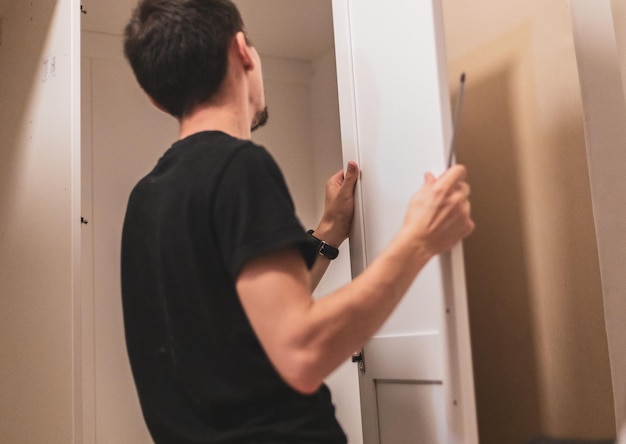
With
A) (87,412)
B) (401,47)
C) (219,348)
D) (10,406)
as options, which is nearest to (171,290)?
(219,348)

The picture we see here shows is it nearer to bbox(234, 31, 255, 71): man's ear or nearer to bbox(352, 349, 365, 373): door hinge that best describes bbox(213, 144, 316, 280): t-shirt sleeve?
bbox(234, 31, 255, 71): man's ear

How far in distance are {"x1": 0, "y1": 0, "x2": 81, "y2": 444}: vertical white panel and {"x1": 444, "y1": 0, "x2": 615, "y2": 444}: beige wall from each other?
89 cm

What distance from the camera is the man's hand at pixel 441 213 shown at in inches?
39.3

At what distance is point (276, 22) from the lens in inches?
99.5

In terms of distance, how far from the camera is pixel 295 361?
87 centimetres

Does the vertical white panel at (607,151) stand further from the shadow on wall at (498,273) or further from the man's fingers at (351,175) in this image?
the man's fingers at (351,175)

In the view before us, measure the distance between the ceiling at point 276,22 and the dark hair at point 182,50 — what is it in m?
1.31

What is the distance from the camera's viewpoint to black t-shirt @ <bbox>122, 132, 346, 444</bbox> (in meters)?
0.90

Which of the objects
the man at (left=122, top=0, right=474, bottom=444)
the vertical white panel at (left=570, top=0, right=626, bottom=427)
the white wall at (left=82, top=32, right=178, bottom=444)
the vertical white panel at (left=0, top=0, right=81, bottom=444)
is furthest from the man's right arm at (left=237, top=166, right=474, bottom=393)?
the white wall at (left=82, top=32, right=178, bottom=444)

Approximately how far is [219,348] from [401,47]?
658 millimetres

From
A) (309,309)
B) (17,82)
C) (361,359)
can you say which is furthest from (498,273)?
(17,82)

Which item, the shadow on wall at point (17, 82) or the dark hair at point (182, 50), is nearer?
the dark hair at point (182, 50)

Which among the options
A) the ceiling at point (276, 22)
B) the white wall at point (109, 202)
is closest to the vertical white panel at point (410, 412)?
the white wall at point (109, 202)

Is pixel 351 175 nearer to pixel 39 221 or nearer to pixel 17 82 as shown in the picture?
pixel 39 221
